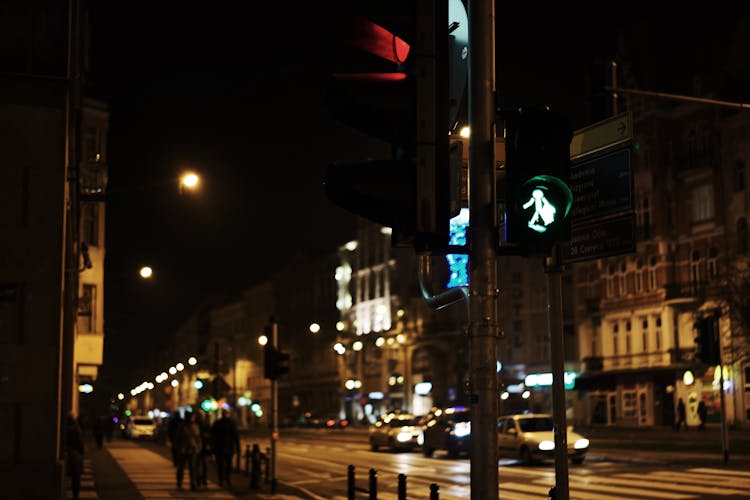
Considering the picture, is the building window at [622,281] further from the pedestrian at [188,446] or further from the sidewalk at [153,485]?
the pedestrian at [188,446]

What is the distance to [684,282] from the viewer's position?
5791 cm

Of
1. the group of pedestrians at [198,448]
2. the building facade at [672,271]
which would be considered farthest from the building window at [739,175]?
the group of pedestrians at [198,448]

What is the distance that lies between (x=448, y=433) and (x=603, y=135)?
32152 mm

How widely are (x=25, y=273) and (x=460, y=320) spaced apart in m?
63.1

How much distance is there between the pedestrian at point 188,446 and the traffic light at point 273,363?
3397mm

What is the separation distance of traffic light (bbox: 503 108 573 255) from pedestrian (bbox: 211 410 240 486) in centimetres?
2092

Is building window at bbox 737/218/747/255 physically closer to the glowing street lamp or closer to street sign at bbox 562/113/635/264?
the glowing street lamp

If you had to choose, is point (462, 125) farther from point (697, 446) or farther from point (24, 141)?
point (697, 446)

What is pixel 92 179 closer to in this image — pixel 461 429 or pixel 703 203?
pixel 461 429

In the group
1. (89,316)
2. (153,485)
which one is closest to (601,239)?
(153,485)

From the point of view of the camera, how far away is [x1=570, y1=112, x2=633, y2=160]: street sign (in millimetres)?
7887

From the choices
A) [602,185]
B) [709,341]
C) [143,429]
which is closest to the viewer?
[602,185]

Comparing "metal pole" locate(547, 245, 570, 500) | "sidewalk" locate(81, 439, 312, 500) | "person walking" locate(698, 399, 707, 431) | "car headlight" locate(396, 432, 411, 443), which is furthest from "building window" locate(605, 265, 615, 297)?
"metal pole" locate(547, 245, 570, 500)

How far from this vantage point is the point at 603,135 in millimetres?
8133
